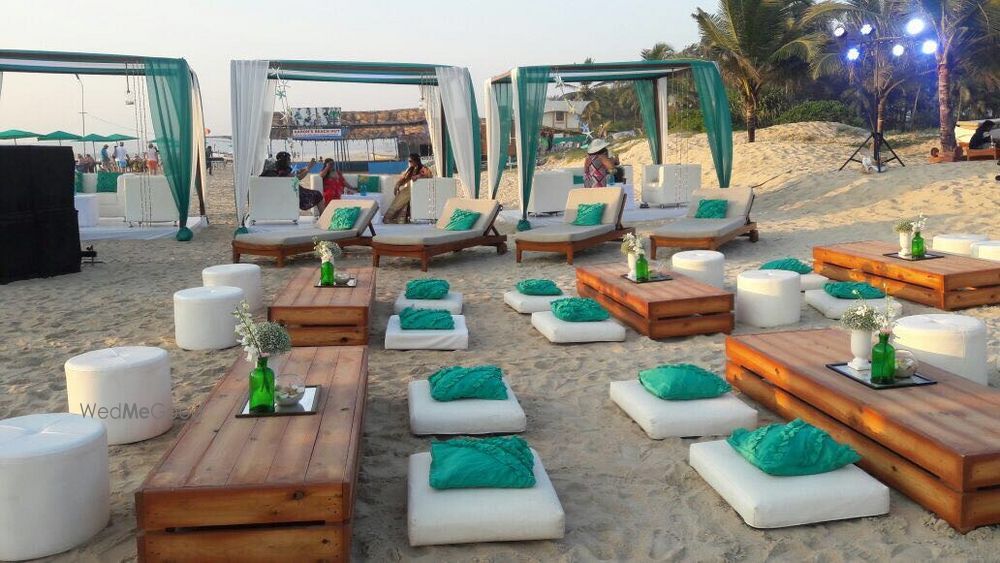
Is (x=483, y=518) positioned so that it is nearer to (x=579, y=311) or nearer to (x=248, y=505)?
(x=248, y=505)

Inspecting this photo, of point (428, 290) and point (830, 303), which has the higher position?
point (428, 290)

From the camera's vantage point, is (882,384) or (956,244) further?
(956,244)

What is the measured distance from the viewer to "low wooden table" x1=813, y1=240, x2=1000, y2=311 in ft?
21.0

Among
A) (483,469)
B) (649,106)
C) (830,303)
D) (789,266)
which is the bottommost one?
(483,469)

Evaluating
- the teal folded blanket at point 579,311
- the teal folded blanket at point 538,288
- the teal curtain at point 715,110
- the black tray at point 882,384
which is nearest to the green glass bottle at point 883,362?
the black tray at point 882,384

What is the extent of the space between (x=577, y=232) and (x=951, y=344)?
5.32 m

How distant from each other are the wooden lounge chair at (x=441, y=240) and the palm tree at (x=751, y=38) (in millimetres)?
13972

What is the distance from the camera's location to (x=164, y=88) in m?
11.6

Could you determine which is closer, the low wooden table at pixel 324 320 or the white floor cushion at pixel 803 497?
the white floor cushion at pixel 803 497

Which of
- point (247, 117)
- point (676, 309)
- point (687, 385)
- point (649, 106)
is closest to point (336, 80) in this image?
point (247, 117)

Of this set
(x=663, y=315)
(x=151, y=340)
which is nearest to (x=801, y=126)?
(x=663, y=315)

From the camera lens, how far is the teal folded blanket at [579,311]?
232 inches

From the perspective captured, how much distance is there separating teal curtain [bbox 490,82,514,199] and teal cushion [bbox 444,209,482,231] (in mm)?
2679

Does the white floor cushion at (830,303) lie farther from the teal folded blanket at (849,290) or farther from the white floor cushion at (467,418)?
the white floor cushion at (467,418)
